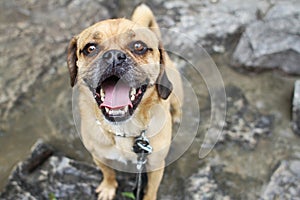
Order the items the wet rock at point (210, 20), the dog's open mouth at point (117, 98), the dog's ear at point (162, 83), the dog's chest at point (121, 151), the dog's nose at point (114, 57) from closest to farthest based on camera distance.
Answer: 1. the dog's nose at point (114, 57)
2. the dog's open mouth at point (117, 98)
3. the dog's ear at point (162, 83)
4. the dog's chest at point (121, 151)
5. the wet rock at point (210, 20)

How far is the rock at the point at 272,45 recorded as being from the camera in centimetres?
430

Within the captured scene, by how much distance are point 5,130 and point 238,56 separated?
2404 mm

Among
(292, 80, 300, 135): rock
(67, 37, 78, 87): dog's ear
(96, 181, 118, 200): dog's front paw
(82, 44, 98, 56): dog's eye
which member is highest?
(82, 44, 98, 56): dog's eye

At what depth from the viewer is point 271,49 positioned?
4348mm

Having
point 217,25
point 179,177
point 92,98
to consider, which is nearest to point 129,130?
point 92,98

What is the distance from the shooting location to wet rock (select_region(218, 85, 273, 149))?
151 inches

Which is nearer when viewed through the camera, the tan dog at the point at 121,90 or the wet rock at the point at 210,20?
the tan dog at the point at 121,90

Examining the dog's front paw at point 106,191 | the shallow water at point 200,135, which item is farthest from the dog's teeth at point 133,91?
the shallow water at point 200,135

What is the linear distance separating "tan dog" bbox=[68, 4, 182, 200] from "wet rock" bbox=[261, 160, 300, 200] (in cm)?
97

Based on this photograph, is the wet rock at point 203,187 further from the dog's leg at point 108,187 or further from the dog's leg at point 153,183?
the dog's leg at point 108,187

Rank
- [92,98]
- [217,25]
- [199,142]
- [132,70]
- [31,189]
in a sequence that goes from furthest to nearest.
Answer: [217,25] → [199,142] → [31,189] → [92,98] → [132,70]

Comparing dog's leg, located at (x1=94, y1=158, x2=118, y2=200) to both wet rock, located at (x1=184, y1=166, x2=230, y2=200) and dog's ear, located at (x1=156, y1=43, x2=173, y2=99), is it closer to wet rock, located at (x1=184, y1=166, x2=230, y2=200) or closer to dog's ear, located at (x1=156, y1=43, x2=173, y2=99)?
wet rock, located at (x1=184, y1=166, x2=230, y2=200)

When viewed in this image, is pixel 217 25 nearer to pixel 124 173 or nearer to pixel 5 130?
pixel 124 173

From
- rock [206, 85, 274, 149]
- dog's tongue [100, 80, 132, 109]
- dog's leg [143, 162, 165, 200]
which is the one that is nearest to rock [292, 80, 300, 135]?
rock [206, 85, 274, 149]
